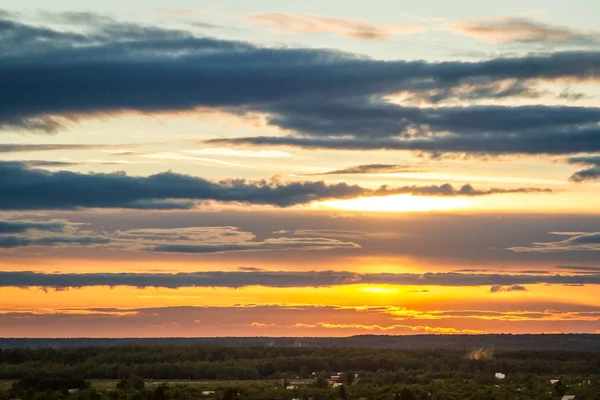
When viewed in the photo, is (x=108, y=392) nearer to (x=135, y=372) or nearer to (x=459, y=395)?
(x=459, y=395)

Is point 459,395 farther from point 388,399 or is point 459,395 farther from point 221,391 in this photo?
point 221,391

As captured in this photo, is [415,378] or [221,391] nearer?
[221,391]

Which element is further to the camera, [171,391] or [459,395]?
[459,395]

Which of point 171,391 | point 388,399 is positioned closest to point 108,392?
point 171,391

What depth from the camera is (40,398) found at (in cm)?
12688

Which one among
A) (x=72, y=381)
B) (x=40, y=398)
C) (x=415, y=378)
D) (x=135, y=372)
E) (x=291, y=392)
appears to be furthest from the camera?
(x=135, y=372)

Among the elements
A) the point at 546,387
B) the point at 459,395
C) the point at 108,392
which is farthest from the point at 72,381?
the point at 546,387

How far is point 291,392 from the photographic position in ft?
454

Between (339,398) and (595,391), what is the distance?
114ft

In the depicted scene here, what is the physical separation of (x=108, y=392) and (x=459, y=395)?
42.6 m

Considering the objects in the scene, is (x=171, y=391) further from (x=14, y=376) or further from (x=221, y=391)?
(x=14, y=376)

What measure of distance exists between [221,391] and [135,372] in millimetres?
59570

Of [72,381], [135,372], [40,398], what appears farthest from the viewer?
[135,372]

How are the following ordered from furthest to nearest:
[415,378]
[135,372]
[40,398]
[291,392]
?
[135,372] < [415,378] < [291,392] < [40,398]
